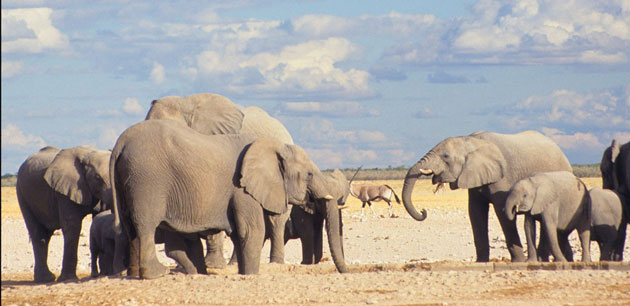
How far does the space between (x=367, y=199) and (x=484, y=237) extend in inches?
A: 598

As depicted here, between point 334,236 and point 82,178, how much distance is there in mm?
4729

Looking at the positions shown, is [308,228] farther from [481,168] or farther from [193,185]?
[193,185]

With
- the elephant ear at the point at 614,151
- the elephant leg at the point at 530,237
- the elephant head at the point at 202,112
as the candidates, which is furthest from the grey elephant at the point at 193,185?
the elephant ear at the point at 614,151

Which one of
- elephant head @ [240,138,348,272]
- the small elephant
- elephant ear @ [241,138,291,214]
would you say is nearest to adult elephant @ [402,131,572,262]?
elephant head @ [240,138,348,272]

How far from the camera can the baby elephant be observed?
14.0 metres

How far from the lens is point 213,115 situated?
14.7m

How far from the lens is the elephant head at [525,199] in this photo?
45.9 feet

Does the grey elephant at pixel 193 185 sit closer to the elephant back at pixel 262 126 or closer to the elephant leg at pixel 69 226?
the elephant leg at pixel 69 226

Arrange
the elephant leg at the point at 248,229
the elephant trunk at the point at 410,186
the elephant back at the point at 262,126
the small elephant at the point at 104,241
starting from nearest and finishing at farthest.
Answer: the elephant leg at the point at 248,229 < the small elephant at the point at 104,241 < the elephant trunk at the point at 410,186 < the elephant back at the point at 262,126

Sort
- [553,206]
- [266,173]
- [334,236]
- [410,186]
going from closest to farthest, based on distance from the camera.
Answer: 1. [266,173]
2. [334,236]
3. [553,206]
4. [410,186]

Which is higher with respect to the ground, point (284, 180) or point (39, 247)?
point (284, 180)

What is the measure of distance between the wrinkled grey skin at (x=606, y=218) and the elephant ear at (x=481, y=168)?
156 centimetres

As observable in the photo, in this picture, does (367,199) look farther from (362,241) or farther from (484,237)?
(484,237)

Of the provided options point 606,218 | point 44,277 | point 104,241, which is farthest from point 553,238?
point 44,277
